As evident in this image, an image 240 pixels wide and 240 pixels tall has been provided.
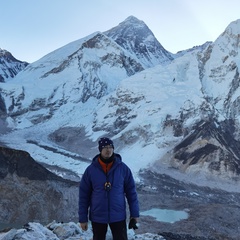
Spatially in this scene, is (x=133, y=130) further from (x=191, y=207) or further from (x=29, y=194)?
(x=29, y=194)

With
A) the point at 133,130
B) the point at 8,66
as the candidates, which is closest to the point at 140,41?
the point at 8,66

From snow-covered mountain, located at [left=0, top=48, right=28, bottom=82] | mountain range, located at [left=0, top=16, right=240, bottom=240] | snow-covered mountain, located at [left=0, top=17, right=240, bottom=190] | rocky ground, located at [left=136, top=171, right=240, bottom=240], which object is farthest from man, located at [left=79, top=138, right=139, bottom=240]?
snow-covered mountain, located at [left=0, top=48, right=28, bottom=82]

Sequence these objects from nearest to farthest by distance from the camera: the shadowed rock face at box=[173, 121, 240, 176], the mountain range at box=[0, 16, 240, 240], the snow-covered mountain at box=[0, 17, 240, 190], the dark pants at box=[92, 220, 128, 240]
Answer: the dark pants at box=[92, 220, 128, 240], the mountain range at box=[0, 16, 240, 240], the shadowed rock face at box=[173, 121, 240, 176], the snow-covered mountain at box=[0, 17, 240, 190]

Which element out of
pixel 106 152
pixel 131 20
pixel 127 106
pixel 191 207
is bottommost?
pixel 191 207

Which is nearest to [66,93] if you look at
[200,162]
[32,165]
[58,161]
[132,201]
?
[58,161]

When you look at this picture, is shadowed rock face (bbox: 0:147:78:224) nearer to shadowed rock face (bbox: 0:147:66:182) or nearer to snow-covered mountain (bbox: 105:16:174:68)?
shadowed rock face (bbox: 0:147:66:182)

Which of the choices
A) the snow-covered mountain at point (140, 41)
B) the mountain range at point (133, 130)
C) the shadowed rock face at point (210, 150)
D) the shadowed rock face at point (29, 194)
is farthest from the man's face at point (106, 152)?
the snow-covered mountain at point (140, 41)
